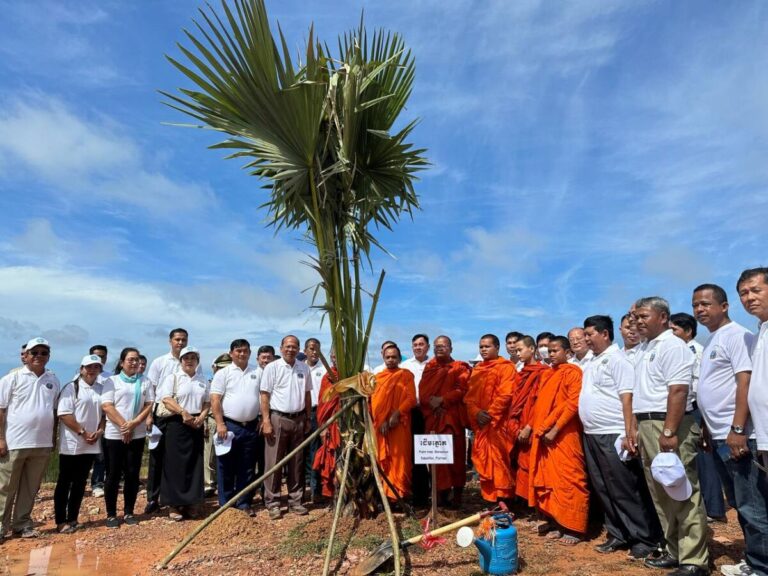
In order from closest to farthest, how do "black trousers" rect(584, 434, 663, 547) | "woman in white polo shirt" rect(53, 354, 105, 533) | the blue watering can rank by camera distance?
the blue watering can, "black trousers" rect(584, 434, 663, 547), "woman in white polo shirt" rect(53, 354, 105, 533)

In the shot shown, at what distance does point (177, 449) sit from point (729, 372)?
566cm

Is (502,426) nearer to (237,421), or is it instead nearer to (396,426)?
(396,426)

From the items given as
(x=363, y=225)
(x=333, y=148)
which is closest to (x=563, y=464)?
(x=363, y=225)

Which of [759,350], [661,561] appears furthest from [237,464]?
[759,350]

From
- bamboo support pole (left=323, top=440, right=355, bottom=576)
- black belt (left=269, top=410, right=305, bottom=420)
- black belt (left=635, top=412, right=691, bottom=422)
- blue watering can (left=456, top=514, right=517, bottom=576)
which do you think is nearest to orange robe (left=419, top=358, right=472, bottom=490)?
black belt (left=269, top=410, right=305, bottom=420)

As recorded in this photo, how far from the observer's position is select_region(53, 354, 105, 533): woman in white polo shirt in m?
6.06

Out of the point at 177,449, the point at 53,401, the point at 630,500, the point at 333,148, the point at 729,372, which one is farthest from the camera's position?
the point at 177,449

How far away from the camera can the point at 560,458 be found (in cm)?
533

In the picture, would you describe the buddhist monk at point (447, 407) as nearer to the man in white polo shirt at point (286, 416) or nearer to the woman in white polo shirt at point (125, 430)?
the man in white polo shirt at point (286, 416)

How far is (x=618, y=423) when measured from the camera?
490 cm

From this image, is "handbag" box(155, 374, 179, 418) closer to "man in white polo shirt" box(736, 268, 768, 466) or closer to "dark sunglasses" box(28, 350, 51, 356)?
"dark sunglasses" box(28, 350, 51, 356)

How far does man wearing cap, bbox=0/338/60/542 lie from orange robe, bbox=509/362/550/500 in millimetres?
5054

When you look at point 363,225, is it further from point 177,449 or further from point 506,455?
point 177,449

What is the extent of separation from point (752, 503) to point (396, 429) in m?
3.57
